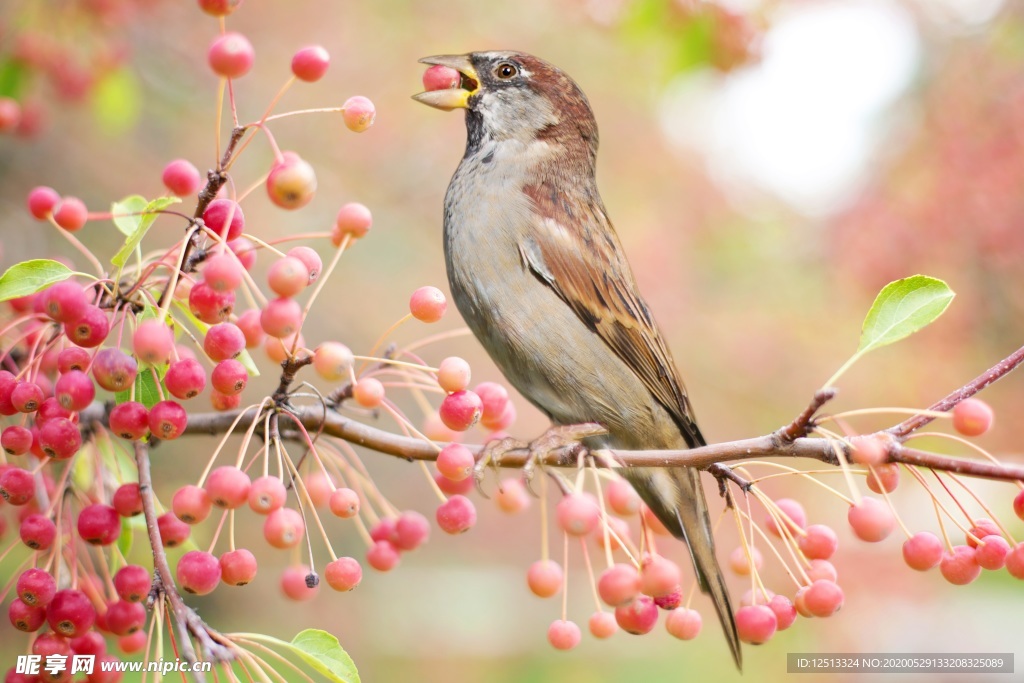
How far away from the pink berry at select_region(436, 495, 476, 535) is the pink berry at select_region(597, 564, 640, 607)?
39 centimetres

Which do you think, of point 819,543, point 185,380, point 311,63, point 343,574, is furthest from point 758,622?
point 311,63

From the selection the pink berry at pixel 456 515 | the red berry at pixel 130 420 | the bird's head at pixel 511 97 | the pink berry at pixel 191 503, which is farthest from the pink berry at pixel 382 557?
the bird's head at pixel 511 97

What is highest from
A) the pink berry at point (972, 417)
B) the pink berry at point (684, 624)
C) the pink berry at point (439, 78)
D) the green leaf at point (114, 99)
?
the green leaf at point (114, 99)

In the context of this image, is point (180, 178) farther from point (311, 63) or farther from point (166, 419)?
point (166, 419)

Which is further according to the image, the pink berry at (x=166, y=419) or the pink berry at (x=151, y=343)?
the pink berry at (x=166, y=419)

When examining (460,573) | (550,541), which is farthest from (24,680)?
Answer: (460,573)

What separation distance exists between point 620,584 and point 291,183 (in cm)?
94

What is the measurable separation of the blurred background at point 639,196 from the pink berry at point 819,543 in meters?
2.16

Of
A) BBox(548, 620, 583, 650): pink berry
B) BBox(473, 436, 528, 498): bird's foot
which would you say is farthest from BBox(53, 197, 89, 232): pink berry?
BBox(548, 620, 583, 650): pink berry

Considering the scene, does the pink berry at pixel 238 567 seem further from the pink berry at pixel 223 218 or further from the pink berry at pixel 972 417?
the pink berry at pixel 972 417

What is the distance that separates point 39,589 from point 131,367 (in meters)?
0.48

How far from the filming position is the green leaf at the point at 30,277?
5.27ft

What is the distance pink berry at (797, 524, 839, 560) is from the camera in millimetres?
1863

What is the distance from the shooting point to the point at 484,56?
2898mm
